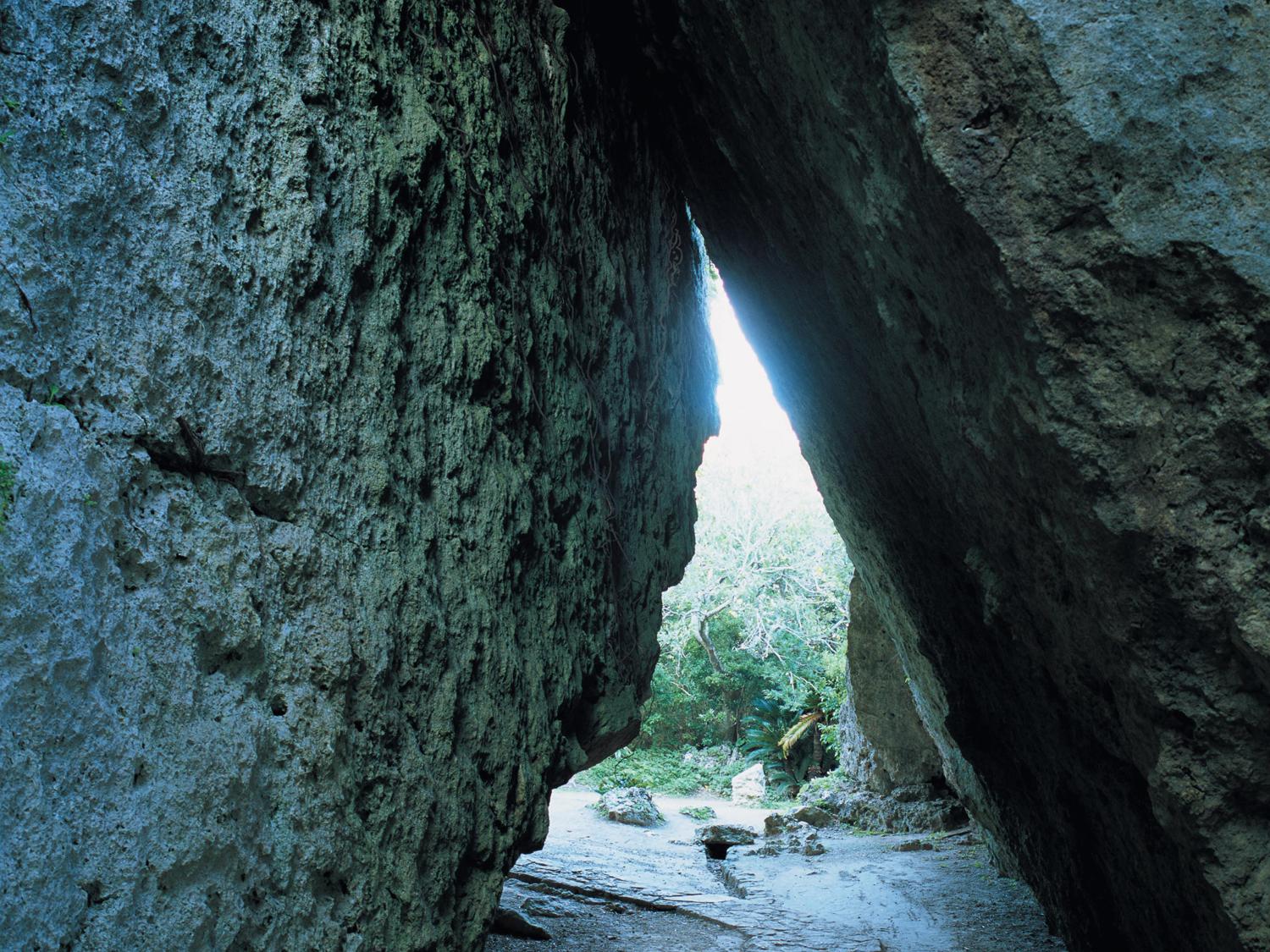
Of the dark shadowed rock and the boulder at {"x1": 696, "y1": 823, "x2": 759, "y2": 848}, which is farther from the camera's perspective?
the dark shadowed rock

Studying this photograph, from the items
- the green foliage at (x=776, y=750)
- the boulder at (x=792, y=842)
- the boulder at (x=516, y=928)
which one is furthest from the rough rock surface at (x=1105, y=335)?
the green foliage at (x=776, y=750)

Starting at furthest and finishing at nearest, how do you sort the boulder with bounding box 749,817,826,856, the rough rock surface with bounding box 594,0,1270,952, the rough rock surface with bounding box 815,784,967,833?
the rough rock surface with bounding box 815,784,967,833 < the boulder with bounding box 749,817,826,856 < the rough rock surface with bounding box 594,0,1270,952

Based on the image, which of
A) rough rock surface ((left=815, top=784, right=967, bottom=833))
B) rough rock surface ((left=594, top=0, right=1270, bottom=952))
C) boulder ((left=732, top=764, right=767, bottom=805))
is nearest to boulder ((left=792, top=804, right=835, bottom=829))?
rough rock surface ((left=815, top=784, right=967, bottom=833))

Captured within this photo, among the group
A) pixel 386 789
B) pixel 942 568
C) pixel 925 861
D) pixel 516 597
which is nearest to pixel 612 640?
pixel 516 597

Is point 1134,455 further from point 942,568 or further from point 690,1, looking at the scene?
point 690,1

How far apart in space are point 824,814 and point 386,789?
33.1ft

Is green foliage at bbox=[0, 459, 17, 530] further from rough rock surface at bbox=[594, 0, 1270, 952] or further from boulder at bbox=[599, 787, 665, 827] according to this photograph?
boulder at bbox=[599, 787, 665, 827]

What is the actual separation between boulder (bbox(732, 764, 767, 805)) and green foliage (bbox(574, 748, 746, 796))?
1.73m

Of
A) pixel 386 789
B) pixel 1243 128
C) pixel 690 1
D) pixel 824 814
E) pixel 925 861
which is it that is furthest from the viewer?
pixel 824 814

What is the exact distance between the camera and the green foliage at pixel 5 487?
155cm

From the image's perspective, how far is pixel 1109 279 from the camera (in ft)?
7.29

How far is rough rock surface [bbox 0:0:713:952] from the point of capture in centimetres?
164

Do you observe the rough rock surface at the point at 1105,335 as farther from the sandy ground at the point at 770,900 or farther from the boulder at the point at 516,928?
the boulder at the point at 516,928

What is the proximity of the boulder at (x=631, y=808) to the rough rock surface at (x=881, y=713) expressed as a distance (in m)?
2.83
